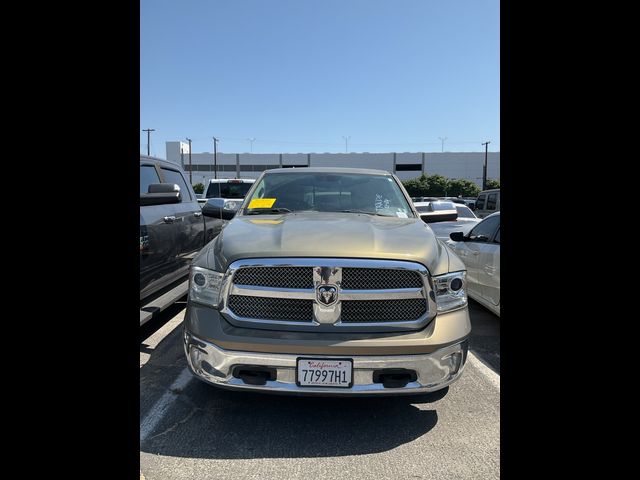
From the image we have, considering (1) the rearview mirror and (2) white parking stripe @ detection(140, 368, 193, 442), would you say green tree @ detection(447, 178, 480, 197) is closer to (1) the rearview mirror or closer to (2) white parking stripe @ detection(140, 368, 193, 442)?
(1) the rearview mirror

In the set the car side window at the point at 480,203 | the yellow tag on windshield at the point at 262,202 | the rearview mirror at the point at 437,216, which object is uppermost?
the car side window at the point at 480,203

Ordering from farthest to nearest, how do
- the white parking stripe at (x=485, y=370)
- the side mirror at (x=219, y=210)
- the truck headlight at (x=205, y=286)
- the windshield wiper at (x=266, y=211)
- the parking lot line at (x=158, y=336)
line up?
the side mirror at (x=219, y=210), the parking lot line at (x=158, y=336), the windshield wiper at (x=266, y=211), the white parking stripe at (x=485, y=370), the truck headlight at (x=205, y=286)

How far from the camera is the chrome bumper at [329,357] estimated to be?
2514 mm

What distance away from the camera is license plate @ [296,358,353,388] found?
250 centimetres

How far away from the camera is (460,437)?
2744mm

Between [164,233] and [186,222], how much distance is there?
2.78 ft

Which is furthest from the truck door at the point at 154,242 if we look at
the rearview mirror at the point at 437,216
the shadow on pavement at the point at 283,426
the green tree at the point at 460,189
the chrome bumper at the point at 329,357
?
the green tree at the point at 460,189

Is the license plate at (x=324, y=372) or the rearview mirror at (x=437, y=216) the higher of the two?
the rearview mirror at (x=437, y=216)

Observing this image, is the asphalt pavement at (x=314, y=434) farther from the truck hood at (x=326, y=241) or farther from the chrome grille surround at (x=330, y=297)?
the truck hood at (x=326, y=241)

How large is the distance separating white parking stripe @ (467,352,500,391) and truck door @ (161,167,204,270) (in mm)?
3572

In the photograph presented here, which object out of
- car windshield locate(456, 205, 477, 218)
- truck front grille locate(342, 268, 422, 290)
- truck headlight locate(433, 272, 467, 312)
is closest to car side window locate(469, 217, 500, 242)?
truck headlight locate(433, 272, 467, 312)

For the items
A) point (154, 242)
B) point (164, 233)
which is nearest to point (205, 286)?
point (154, 242)
